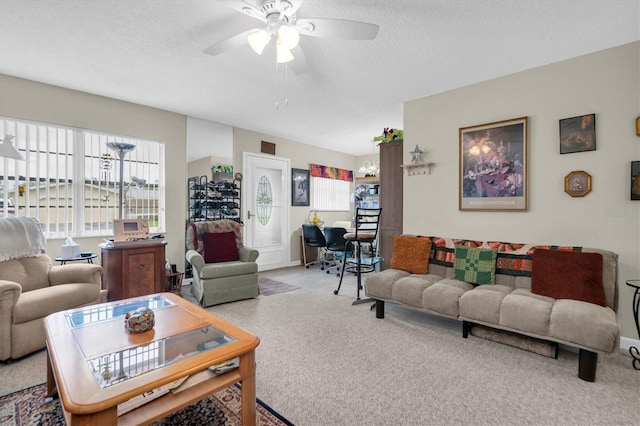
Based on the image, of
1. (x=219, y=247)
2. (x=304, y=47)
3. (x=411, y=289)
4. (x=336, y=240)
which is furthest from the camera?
(x=336, y=240)

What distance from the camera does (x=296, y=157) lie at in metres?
6.16

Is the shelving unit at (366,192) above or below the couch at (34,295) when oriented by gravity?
above

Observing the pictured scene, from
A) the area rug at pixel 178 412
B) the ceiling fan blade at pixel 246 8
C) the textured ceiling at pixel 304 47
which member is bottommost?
the area rug at pixel 178 412

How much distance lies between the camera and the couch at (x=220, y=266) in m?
3.48

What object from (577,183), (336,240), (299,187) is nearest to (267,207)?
(299,187)

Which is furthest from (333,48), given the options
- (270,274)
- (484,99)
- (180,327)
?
(270,274)

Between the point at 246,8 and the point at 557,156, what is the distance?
2949mm

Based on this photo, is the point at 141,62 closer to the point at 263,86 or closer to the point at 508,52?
the point at 263,86

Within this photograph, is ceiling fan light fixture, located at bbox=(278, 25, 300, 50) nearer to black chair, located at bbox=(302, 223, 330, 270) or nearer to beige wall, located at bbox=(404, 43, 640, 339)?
beige wall, located at bbox=(404, 43, 640, 339)

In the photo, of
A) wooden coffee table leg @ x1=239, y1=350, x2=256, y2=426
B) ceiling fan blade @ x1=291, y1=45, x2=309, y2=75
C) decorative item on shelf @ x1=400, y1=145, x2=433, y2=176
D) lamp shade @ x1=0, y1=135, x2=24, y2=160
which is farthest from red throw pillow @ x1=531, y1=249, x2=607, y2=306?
lamp shade @ x1=0, y1=135, x2=24, y2=160

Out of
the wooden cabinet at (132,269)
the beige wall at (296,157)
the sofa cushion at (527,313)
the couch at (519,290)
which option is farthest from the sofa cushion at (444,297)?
the beige wall at (296,157)

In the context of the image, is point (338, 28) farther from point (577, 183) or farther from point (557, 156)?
point (577, 183)

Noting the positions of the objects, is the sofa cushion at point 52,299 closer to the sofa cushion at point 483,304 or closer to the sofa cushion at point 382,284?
the sofa cushion at point 382,284

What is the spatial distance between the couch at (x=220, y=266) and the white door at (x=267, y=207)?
108 cm
